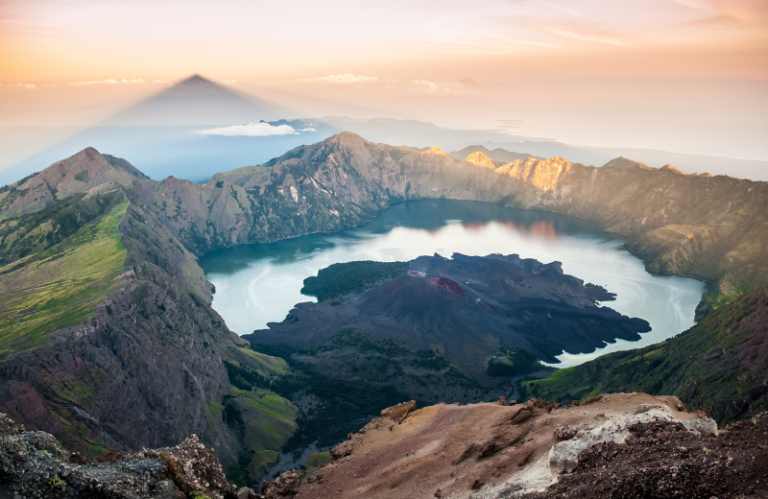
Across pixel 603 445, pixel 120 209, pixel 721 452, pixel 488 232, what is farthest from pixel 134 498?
pixel 488 232

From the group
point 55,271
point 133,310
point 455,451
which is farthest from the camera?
point 55,271

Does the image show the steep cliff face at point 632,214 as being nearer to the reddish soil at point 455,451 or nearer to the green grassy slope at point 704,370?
the green grassy slope at point 704,370

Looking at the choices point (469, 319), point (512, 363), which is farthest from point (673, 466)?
point (469, 319)

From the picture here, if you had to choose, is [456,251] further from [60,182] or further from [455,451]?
[455,451]

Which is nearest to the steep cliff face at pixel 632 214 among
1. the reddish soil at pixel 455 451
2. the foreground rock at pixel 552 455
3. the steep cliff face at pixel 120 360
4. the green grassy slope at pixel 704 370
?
the green grassy slope at pixel 704 370

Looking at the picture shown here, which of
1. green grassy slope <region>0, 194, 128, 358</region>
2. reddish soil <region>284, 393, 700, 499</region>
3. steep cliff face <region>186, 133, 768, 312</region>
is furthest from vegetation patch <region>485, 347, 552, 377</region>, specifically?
green grassy slope <region>0, 194, 128, 358</region>

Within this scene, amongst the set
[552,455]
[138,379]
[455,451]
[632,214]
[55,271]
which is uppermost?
[552,455]

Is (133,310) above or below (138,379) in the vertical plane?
above
